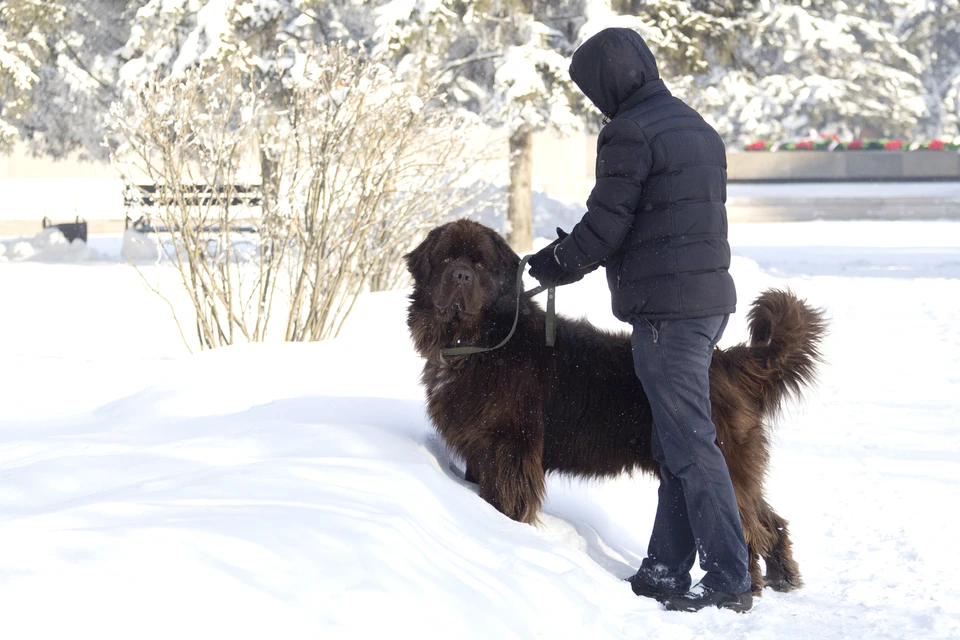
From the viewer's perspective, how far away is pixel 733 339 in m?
8.08

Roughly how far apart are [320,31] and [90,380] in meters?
15.1

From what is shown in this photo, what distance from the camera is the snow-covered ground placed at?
7.70ft

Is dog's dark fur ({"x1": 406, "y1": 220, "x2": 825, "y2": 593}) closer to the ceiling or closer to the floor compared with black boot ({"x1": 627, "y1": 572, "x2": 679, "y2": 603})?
closer to the ceiling

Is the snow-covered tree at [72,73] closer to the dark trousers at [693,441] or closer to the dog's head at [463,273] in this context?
the dog's head at [463,273]

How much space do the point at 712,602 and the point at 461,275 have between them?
1524mm

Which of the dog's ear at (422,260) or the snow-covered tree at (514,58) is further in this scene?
the snow-covered tree at (514,58)

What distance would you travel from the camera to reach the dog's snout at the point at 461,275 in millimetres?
3846

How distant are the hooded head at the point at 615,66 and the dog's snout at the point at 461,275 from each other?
838mm

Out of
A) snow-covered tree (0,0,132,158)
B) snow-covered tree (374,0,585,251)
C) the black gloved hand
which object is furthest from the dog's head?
snow-covered tree (0,0,132,158)

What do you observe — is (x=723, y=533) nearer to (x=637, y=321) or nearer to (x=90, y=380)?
(x=637, y=321)

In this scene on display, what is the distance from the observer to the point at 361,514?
10.1 ft

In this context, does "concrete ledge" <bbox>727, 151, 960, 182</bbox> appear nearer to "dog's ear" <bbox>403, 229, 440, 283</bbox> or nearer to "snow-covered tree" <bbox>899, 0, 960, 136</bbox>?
"snow-covered tree" <bbox>899, 0, 960, 136</bbox>

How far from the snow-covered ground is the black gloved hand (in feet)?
2.91


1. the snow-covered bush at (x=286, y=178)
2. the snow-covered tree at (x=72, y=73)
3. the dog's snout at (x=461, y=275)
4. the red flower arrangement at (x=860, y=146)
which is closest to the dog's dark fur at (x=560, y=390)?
the dog's snout at (x=461, y=275)
